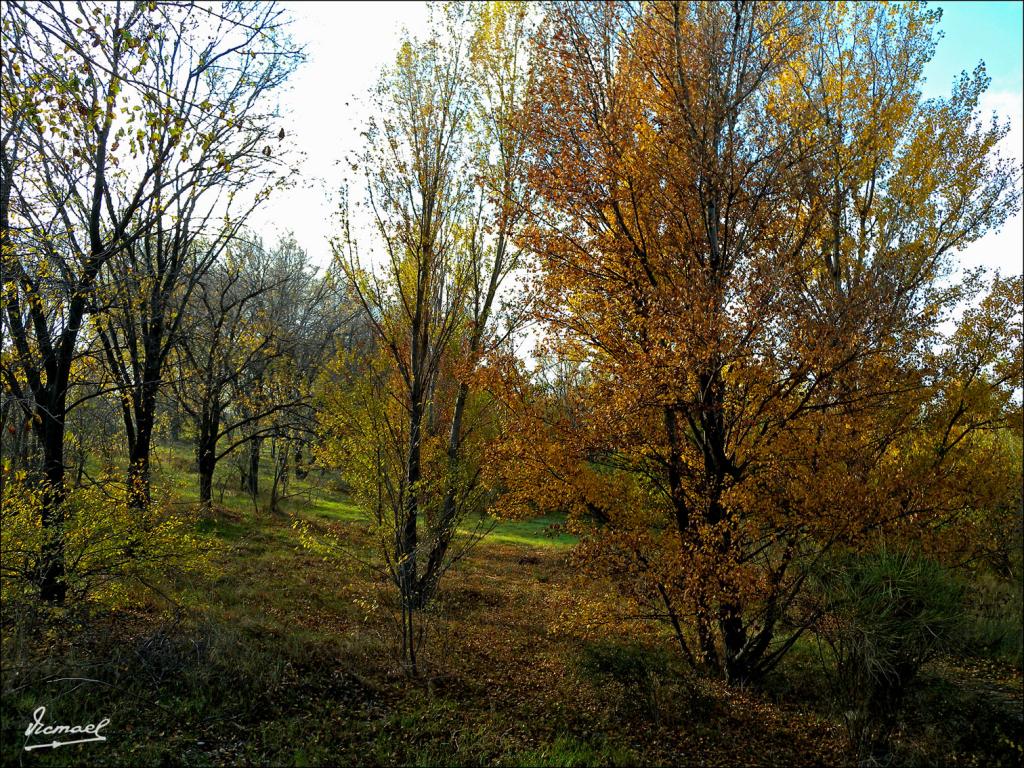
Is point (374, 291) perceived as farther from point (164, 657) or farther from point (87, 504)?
point (164, 657)

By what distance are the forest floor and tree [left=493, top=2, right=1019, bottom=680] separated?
3.64 ft

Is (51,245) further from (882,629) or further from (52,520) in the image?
(882,629)

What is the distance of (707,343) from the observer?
22.8 feet

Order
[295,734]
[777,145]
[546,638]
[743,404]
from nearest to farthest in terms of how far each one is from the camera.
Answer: [295,734] → [743,404] → [777,145] → [546,638]

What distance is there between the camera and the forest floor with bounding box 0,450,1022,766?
5.59 meters

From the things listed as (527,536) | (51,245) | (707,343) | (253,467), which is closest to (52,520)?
(51,245)

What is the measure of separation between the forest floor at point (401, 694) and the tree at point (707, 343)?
1.11m

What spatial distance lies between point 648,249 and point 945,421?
258 inches

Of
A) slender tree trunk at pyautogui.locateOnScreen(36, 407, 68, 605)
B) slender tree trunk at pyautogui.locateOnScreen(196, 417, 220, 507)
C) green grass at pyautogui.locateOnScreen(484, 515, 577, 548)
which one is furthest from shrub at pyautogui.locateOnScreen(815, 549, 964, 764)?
slender tree trunk at pyautogui.locateOnScreen(196, 417, 220, 507)

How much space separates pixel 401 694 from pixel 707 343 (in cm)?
532

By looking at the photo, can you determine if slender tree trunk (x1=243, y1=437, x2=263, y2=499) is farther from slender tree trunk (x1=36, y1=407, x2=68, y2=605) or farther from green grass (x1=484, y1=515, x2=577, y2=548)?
slender tree trunk (x1=36, y1=407, x2=68, y2=605)

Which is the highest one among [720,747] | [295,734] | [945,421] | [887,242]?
[887,242]

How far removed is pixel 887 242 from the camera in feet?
38.9

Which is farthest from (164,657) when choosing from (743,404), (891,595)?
(891,595)
